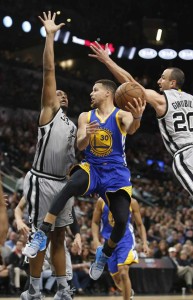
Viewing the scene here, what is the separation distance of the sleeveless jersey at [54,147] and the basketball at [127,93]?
Result: 2.25 feet

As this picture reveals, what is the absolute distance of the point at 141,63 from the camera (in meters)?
36.5

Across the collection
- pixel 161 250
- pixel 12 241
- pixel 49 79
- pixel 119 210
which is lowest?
pixel 161 250

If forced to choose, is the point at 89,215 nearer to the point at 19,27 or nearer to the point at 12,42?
the point at 19,27

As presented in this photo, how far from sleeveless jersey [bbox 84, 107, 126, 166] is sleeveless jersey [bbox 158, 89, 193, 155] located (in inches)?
21.9

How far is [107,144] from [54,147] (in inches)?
25.3

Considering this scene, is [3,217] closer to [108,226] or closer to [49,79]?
[49,79]

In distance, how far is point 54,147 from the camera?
7.56 m

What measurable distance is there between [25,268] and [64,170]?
7.48 metres

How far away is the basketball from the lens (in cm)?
741

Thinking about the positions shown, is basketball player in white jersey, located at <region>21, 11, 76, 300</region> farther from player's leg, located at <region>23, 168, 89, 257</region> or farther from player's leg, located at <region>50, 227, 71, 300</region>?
player's leg, located at <region>23, 168, 89, 257</region>

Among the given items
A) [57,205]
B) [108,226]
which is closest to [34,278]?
[57,205]

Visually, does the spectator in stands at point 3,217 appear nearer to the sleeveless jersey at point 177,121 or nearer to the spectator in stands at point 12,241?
the sleeveless jersey at point 177,121

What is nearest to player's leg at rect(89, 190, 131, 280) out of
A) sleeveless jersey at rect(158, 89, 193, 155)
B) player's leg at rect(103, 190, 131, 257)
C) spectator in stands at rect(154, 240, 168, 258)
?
player's leg at rect(103, 190, 131, 257)

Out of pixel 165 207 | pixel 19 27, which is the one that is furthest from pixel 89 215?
pixel 19 27
